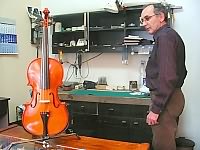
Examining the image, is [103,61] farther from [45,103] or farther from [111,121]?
[45,103]

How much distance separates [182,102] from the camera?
6.88ft

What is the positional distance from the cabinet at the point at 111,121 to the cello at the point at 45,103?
1276mm

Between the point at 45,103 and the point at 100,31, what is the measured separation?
2.15 metres

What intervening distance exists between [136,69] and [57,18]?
1.53 metres

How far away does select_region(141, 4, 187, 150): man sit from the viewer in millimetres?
1935

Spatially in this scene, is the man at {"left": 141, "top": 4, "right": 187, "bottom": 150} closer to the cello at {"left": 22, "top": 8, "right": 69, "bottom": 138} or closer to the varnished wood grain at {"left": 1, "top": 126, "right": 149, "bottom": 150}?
the varnished wood grain at {"left": 1, "top": 126, "right": 149, "bottom": 150}

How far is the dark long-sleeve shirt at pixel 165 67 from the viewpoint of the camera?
75.8 inches

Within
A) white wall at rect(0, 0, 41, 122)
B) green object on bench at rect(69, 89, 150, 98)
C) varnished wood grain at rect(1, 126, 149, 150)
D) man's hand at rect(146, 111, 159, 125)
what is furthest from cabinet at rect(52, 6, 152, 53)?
varnished wood grain at rect(1, 126, 149, 150)

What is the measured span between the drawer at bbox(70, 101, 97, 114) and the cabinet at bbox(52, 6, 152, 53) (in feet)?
2.66

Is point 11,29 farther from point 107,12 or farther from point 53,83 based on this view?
point 53,83

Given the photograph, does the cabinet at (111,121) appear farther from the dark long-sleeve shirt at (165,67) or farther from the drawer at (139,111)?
the dark long-sleeve shirt at (165,67)

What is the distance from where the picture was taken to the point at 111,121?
130 inches

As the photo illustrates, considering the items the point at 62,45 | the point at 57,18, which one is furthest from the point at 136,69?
the point at 57,18

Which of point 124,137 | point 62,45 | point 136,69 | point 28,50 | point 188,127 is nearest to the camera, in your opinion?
point 124,137
